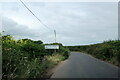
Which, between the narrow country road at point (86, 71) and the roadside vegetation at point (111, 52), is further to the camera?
the roadside vegetation at point (111, 52)

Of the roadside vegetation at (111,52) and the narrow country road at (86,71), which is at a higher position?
the roadside vegetation at (111,52)

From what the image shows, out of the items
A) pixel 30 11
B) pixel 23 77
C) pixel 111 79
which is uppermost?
pixel 30 11

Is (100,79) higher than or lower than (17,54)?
lower

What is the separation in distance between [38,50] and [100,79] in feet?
15.3

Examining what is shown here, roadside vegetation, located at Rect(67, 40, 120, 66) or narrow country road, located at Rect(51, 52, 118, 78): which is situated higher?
roadside vegetation, located at Rect(67, 40, 120, 66)

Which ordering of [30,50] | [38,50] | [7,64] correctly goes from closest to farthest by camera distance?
[7,64] < [30,50] < [38,50]

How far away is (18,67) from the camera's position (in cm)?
636

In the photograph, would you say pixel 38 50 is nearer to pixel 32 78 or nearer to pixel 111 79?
pixel 32 78

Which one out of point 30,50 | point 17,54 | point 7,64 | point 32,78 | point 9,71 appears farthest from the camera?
point 30,50

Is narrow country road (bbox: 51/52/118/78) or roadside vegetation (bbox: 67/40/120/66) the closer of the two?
narrow country road (bbox: 51/52/118/78)

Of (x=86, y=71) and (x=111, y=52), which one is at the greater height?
(x=111, y=52)

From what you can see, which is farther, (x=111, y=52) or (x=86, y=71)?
(x=111, y=52)

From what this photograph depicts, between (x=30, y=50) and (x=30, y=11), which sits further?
(x=30, y=11)

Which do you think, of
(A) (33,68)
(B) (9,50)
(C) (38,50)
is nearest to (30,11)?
(C) (38,50)
